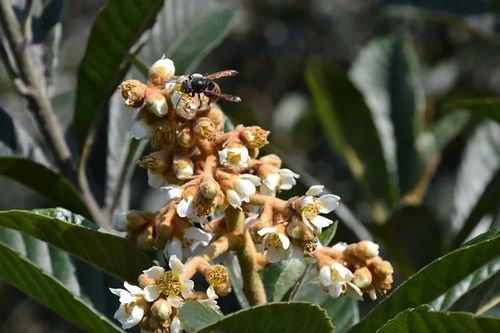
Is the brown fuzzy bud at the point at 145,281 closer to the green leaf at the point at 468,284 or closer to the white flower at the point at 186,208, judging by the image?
the white flower at the point at 186,208

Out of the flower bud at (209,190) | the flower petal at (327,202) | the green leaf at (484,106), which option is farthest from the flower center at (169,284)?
the green leaf at (484,106)

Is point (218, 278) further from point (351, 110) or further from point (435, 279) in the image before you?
point (351, 110)

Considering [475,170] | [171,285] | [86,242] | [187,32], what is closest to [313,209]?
[171,285]

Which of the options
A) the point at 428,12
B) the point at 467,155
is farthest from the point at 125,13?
the point at 428,12

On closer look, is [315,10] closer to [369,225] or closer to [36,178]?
[369,225]

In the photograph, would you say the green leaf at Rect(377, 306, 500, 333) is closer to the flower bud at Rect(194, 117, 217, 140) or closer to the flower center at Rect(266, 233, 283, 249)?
the flower center at Rect(266, 233, 283, 249)

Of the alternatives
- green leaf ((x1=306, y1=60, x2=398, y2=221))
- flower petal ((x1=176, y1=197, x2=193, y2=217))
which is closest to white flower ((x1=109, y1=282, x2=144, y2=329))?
flower petal ((x1=176, y1=197, x2=193, y2=217))

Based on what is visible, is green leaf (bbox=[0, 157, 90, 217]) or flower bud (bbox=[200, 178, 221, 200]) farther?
green leaf (bbox=[0, 157, 90, 217])
